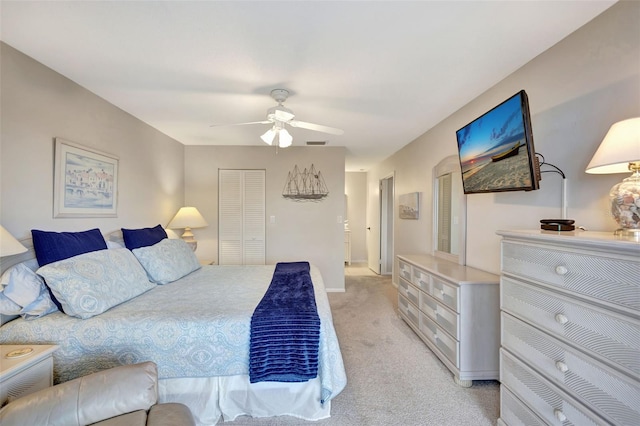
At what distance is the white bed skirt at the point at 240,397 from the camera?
1658mm

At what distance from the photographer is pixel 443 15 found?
147 cm

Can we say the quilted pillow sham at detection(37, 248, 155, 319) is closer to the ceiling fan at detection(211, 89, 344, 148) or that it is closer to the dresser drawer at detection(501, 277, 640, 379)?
the ceiling fan at detection(211, 89, 344, 148)

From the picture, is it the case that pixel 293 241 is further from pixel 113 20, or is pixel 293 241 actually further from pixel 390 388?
pixel 113 20

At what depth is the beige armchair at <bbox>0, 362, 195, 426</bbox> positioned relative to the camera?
104cm

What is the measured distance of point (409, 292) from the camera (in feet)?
10.1

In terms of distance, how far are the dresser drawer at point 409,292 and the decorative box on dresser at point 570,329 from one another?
1.25 meters

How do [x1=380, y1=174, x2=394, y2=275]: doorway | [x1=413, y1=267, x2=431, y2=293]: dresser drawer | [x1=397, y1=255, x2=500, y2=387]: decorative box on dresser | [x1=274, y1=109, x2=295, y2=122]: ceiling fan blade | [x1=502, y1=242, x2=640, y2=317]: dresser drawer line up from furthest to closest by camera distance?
[x1=380, y1=174, x2=394, y2=275]: doorway < [x1=413, y1=267, x2=431, y2=293]: dresser drawer < [x1=274, y1=109, x2=295, y2=122]: ceiling fan blade < [x1=397, y1=255, x2=500, y2=387]: decorative box on dresser < [x1=502, y1=242, x2=640, y2=317]: dresser drawer

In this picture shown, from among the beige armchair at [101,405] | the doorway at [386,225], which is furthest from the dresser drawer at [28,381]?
the doorway at [386,225]

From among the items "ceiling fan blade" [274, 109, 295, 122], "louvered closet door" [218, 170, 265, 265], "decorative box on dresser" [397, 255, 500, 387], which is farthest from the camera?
"louvered closet door" [218, 170, 265, 265]

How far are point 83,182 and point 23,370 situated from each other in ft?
5.26

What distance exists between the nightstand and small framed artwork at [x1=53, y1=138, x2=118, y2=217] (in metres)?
1.14

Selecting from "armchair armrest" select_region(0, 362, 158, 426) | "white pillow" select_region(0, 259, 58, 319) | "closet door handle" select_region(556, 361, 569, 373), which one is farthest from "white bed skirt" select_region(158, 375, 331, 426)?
"closet door handle" select_region(556, 361, 569, 373)

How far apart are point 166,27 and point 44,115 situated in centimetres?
129

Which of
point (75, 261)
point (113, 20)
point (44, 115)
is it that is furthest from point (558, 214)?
point (44, 115)
